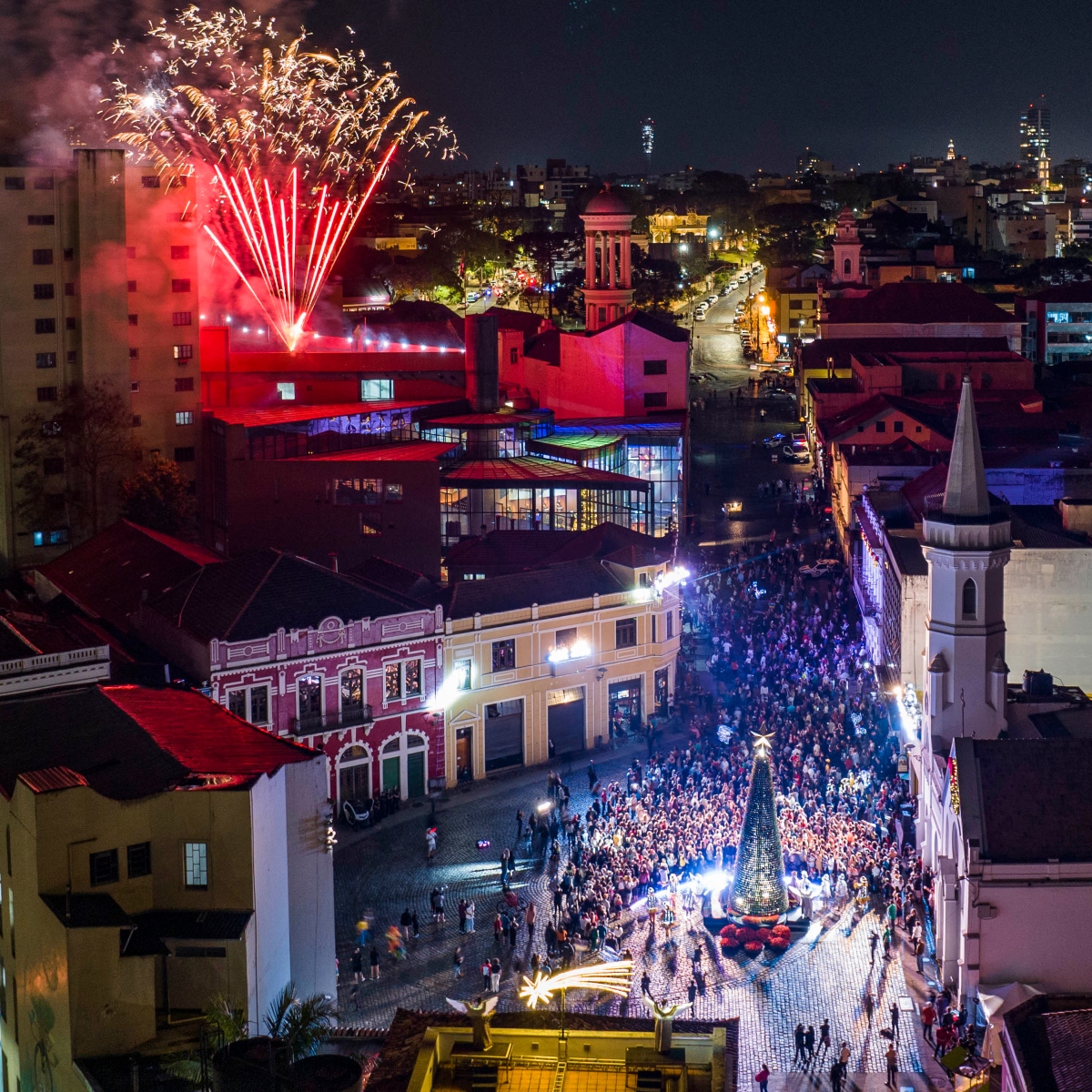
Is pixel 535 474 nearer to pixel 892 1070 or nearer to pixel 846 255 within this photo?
pixel 892 1070

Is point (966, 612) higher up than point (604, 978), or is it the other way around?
point (966, 612)

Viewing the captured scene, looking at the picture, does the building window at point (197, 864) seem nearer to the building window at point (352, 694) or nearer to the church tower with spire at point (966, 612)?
the building window at point (352, 694)

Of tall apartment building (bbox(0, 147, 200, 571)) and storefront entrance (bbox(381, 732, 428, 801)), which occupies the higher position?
tall apartment building (bbox(0, 147, 200, 571))

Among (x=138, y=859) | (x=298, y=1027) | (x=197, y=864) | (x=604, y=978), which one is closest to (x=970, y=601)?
(x=604, y=978)

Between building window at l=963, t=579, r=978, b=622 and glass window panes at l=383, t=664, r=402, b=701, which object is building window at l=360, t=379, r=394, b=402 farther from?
building window at l=963, t=579, r=978, b=622

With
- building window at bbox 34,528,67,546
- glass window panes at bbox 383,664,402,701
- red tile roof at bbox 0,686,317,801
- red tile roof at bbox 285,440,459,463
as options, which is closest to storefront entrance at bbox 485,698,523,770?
glass window panes at bbox 383,664,402,701

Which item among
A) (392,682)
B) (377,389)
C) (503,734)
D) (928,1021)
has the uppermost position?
(377,389)

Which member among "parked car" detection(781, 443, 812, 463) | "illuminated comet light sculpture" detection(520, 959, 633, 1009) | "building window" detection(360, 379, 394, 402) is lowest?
"illuminated comet light sculpture" detection(520, 959, 633, 1009)

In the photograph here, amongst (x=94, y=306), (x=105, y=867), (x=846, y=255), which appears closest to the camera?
(x=105, y=867)
